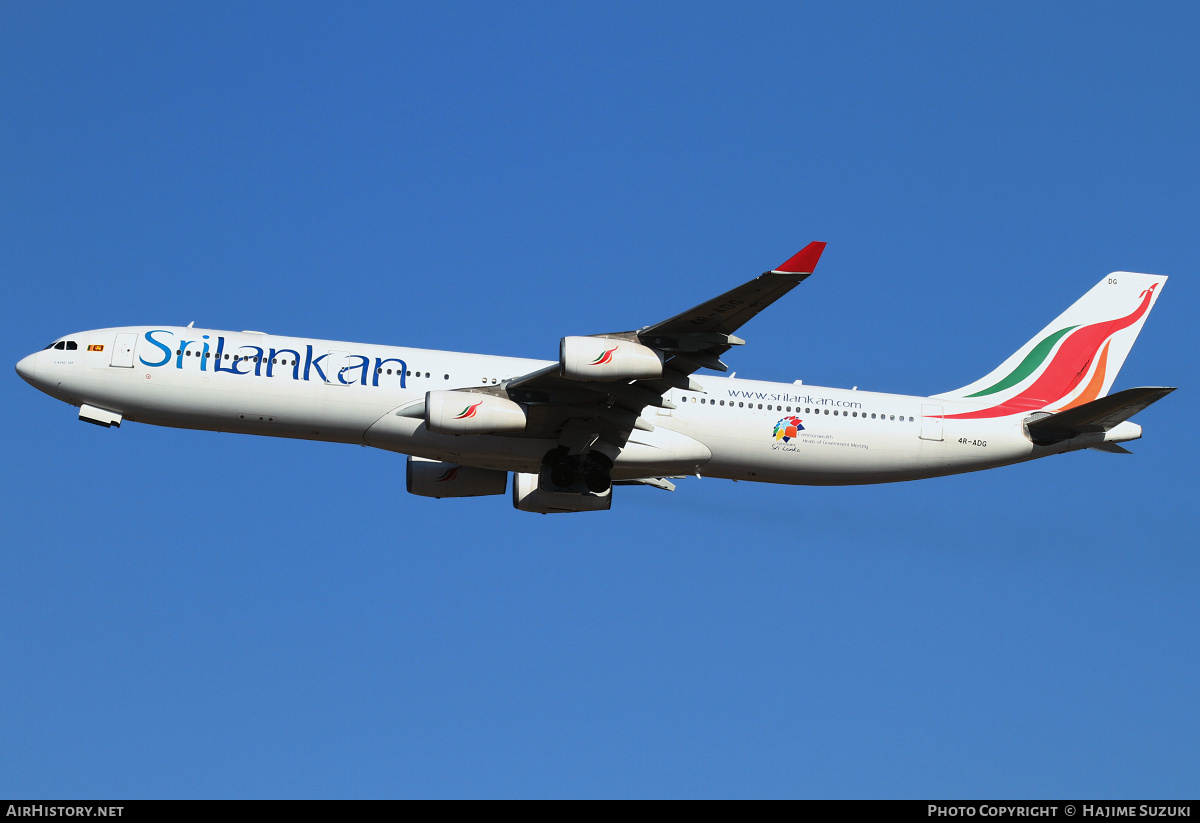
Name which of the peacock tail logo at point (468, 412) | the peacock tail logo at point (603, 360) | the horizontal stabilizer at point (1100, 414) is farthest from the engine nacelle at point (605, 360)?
the horizontal stabilizer at point (1100, 414)

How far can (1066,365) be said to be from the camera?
3572cm

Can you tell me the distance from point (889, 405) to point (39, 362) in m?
22.8

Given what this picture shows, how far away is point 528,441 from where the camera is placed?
31.7 m

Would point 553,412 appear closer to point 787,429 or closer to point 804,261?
point 787,429

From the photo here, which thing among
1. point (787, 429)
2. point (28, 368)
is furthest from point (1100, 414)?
point (28, 368)

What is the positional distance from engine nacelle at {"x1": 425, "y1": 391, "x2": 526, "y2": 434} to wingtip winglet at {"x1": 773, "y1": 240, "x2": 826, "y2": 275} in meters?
8.31

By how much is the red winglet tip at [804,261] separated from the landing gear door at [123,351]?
1702 centimetres

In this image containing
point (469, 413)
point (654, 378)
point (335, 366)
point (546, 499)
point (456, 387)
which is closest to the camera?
point (654, 378)

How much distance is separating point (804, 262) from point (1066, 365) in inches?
565

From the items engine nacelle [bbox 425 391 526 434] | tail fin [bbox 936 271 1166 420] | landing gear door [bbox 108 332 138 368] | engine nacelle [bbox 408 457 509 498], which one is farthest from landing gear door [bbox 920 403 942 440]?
landing gear door [bbox 108 332 138 368]

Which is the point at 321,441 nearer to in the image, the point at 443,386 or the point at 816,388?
the point at 443,386

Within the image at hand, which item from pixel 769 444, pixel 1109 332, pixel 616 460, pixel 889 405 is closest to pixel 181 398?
pixel 616 460

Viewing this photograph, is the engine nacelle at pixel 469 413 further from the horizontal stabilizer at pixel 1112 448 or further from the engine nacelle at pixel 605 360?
the horizontal stabilizer at pixel 1112 448

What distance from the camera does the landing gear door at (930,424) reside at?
1299 inches
